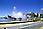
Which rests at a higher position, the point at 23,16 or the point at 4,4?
the point at 4,4

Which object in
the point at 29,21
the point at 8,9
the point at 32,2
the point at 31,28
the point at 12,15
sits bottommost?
the point at 31,28

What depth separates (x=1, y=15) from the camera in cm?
204

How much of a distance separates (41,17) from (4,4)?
83cm

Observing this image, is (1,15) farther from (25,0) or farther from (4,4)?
(25,0)

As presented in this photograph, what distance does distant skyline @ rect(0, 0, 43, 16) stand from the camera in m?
2.07

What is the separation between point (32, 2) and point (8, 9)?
546mm

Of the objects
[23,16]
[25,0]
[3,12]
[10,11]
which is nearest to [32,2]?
[25,0]

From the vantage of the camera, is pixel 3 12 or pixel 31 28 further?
pixel 31 28

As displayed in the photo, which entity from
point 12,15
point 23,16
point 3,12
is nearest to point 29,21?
point 23,16

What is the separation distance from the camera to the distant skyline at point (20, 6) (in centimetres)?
207

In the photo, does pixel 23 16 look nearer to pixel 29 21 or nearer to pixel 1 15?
pixel 29 21

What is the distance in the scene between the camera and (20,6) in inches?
84.4

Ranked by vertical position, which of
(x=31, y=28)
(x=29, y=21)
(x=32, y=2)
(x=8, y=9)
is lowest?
(x=31, y=28)

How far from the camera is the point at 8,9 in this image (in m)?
2.08
